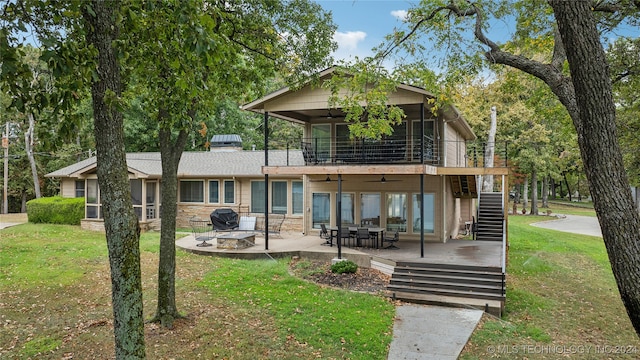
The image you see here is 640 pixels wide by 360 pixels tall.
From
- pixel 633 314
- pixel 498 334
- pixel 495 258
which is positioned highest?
pixel 633 314

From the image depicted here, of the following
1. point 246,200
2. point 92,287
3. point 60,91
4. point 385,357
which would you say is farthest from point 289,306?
point 246,200

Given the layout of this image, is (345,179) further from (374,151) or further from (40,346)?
(40,346)

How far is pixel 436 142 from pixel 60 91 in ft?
44.6

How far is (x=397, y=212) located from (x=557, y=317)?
7743mm

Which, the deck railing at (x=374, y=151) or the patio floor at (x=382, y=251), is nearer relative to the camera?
the patio floor at (x=382, y=251)

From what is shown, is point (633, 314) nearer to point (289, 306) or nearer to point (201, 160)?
A: point (289, 306)

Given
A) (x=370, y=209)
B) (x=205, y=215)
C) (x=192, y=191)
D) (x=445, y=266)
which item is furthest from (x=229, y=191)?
(x=445, y=266)

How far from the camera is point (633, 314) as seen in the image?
168 inches

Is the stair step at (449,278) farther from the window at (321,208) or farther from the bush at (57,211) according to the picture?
the bush at (57,211)

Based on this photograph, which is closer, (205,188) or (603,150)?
(603,150)

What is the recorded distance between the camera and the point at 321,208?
1791 cm

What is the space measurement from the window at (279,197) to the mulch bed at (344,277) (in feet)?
22.5

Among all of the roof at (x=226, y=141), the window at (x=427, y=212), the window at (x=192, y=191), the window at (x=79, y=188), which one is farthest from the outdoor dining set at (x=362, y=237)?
the window at (x=79, y=188)

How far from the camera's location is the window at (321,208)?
58.3 feet
